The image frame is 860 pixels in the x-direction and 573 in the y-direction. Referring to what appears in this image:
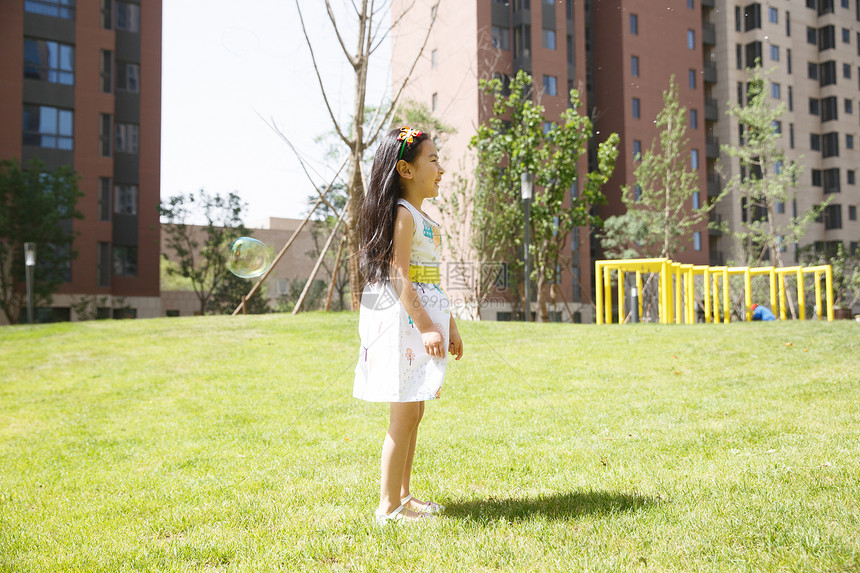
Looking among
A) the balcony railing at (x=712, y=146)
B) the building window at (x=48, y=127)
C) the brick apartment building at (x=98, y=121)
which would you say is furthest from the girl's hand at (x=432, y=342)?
the balcony railing at (x=712, y=146)

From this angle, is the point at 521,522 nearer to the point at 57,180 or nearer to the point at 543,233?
the point at 543,233

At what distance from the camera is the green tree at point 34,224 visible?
947 inches

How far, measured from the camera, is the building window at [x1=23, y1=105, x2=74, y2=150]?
2742 centimetres

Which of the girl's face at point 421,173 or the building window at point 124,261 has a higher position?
the building window at point 124,261

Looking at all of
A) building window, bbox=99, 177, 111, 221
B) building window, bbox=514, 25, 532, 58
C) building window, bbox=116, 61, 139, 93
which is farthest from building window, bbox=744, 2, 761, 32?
building window, bbox=99, 177, 111, 221

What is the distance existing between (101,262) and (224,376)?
913 inches

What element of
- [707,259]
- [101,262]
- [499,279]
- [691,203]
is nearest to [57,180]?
[101,262]

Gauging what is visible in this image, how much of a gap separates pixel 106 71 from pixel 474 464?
30397mm

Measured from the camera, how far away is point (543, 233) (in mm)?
19828

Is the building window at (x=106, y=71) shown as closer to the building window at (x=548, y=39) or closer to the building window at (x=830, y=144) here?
the building window at (x=548, y=39)

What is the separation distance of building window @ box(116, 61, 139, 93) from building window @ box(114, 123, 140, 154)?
1592 millimetres

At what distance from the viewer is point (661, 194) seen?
25.6 m

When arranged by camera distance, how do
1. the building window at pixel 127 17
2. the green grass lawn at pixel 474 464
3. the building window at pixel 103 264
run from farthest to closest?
1. the building window at pixel 127 17
2. the building window at pixel 103 264
3. the green grass lawn at pixel 474 464

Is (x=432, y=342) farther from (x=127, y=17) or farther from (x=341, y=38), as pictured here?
(x=127, y=17)
